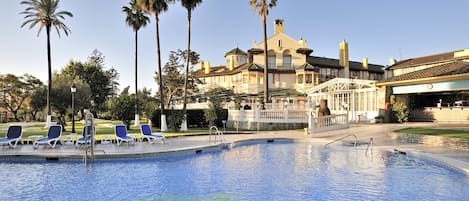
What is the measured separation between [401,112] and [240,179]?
19217 millimetres

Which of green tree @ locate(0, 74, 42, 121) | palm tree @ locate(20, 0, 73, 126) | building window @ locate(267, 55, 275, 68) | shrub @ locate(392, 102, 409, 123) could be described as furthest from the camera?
building window @ locate(267, 55, 275, 68)

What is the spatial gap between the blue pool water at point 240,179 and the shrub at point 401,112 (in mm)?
12296

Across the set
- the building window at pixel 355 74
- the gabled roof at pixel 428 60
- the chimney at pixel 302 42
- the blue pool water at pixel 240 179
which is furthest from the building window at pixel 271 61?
the blue pool water at pixel 240 179

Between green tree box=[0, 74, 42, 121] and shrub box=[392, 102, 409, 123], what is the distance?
46.0 m

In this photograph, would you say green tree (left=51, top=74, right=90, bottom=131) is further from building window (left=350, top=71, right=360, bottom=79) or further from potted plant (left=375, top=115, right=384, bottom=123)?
building window (left=350, top=71, right=360, bottom=79)

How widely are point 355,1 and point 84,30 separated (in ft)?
77.0

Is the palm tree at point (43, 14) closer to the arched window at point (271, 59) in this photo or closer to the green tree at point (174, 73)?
the green tree at point (174, 73)

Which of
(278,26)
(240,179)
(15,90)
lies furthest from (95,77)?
(240,179)

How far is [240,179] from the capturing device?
Result: 9312 millimetres

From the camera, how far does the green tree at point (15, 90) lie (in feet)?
145

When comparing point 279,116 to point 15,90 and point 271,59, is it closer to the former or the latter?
point 271,59

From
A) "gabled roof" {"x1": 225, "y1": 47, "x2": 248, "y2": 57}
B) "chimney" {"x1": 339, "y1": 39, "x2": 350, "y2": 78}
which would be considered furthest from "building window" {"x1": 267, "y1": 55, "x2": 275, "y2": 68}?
"chimney" {"x1": 339, "y1": 39, "x2": 350, "y2": 78}

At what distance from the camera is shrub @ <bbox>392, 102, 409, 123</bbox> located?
23.6 meters

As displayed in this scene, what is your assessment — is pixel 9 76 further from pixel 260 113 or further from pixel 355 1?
pixel 355 1
